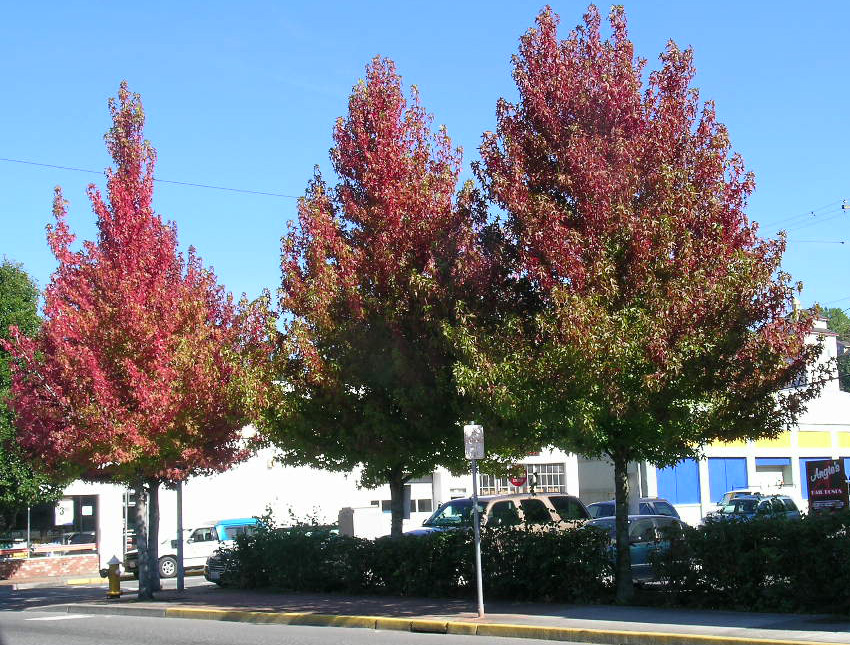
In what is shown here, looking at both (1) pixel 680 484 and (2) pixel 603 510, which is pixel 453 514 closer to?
(2) pixel 603 510

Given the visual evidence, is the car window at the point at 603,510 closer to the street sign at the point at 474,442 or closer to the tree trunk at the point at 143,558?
the tree trunk at the point at 143,558

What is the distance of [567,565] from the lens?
598 inches

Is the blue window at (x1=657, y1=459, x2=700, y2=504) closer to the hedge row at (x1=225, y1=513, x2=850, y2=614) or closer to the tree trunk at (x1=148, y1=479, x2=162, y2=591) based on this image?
the hedge row at (x1=225, y1=513, x2=850, y2=614)

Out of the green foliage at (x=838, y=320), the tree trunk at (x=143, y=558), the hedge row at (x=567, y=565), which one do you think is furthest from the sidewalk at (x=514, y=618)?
the green foliage at (x=838, y=320)

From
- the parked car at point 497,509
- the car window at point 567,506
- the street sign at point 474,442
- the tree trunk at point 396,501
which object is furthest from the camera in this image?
the car window at point 567,506

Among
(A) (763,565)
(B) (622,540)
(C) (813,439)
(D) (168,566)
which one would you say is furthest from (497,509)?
(C) (813,439)

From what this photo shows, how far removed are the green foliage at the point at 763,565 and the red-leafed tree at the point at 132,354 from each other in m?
8.15

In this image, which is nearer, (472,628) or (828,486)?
(472,628)

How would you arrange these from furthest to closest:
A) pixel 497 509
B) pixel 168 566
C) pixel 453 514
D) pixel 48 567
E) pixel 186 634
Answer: pixel 48 567
pixel 168 566
pixel 453 514
pixel 497 509
pixel 186 634

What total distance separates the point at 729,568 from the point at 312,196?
9844 mm

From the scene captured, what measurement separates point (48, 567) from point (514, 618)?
970 inches

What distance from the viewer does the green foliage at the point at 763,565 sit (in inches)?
493

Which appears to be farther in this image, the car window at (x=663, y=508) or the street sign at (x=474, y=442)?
the car window at (x=663, y=508)

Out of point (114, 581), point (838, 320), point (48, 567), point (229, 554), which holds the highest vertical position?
point (838, 320)
